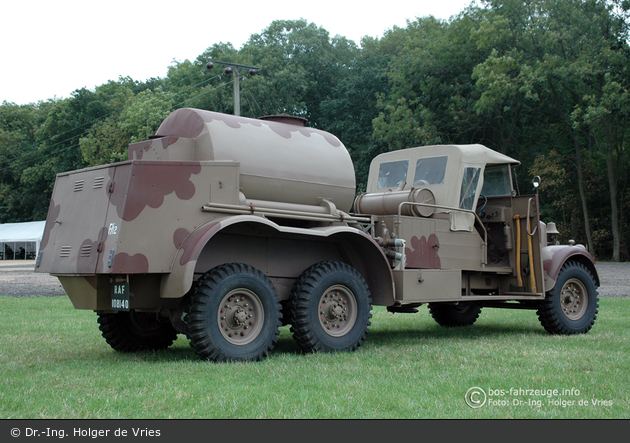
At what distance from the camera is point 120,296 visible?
7059mm

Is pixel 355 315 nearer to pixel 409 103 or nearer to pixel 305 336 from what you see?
pixel 305 336

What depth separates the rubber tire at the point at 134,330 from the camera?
8.45m

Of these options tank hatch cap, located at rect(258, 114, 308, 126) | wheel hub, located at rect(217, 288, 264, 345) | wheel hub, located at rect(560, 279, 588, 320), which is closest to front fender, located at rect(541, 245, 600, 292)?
wheel hub, located at rect(560, 279, 588, 320)

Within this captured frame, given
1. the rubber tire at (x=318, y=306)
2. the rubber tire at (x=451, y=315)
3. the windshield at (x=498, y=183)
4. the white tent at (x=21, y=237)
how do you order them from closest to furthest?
the rubber tire at (x=318, y=306) → the windshield at (x=498, y=183) → the rubber tire at (x=451, y=315) → the white tent at (x=21, y=237)

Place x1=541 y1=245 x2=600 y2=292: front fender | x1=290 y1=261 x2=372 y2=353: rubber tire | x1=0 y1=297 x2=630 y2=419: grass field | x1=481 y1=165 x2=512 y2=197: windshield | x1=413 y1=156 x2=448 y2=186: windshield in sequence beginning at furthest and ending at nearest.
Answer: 1. x1=481 y1=165 x2=512 y2=197: windshield
2. x1=541 y1=245 x2=600 y2=292: front fender
3. x1=413 y1=156 x2=448 y2=186: windshield
4. x1=290 y1=261 x2=372 y2=353: rubber tire
5. x1=0 y1=297 x2=630 y2=419: grass field

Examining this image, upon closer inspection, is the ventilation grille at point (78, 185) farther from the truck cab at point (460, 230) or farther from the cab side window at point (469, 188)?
the cab side window at point (469, 188)

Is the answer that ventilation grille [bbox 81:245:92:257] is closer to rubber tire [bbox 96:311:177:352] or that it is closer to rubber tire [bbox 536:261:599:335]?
rubber tire [bbox 96:311:177:352]

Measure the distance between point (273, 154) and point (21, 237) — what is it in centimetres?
4935

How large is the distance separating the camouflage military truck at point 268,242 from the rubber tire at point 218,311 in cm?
1

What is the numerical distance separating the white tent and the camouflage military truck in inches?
1699

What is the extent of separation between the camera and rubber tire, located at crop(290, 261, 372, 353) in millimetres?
7812

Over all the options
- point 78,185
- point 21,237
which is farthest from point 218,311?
point 21,237

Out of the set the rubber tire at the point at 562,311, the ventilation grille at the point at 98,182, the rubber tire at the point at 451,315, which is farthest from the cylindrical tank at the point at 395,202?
the ventilation grille at the point at 98,182

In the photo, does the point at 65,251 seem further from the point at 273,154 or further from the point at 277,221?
the point at 273,154
